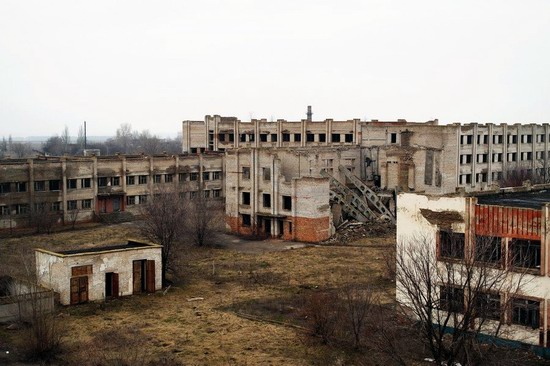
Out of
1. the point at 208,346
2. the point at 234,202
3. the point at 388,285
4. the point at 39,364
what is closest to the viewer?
the point at 39,364

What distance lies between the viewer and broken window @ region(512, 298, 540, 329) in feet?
75.6

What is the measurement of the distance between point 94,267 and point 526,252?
18.4m

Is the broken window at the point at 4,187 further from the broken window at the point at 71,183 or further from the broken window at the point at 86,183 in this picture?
the broken window at the point at 86,183

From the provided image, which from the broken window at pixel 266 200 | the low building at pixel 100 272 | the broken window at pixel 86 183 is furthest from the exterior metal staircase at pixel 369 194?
the low building at pixel 100 272

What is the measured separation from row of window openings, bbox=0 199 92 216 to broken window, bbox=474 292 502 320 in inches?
1597

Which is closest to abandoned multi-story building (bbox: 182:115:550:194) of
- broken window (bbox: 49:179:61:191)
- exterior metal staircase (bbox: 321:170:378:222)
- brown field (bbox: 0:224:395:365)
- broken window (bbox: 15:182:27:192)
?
exterior metal staircase (bbox: 321:170:378:222)

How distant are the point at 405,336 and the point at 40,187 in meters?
39.3

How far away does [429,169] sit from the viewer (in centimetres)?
5709

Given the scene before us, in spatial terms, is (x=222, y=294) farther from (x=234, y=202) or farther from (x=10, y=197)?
(x=10, y=197)

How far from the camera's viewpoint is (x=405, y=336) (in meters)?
23.8

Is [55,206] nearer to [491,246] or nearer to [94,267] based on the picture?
[94,267]

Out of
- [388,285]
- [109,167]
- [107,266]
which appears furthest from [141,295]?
[109,167]

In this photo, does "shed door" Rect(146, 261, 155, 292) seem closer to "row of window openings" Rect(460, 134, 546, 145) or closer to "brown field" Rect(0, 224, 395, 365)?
"brown field" Rect(0, 224, 395, 365)

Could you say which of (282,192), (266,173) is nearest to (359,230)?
(282,192)
